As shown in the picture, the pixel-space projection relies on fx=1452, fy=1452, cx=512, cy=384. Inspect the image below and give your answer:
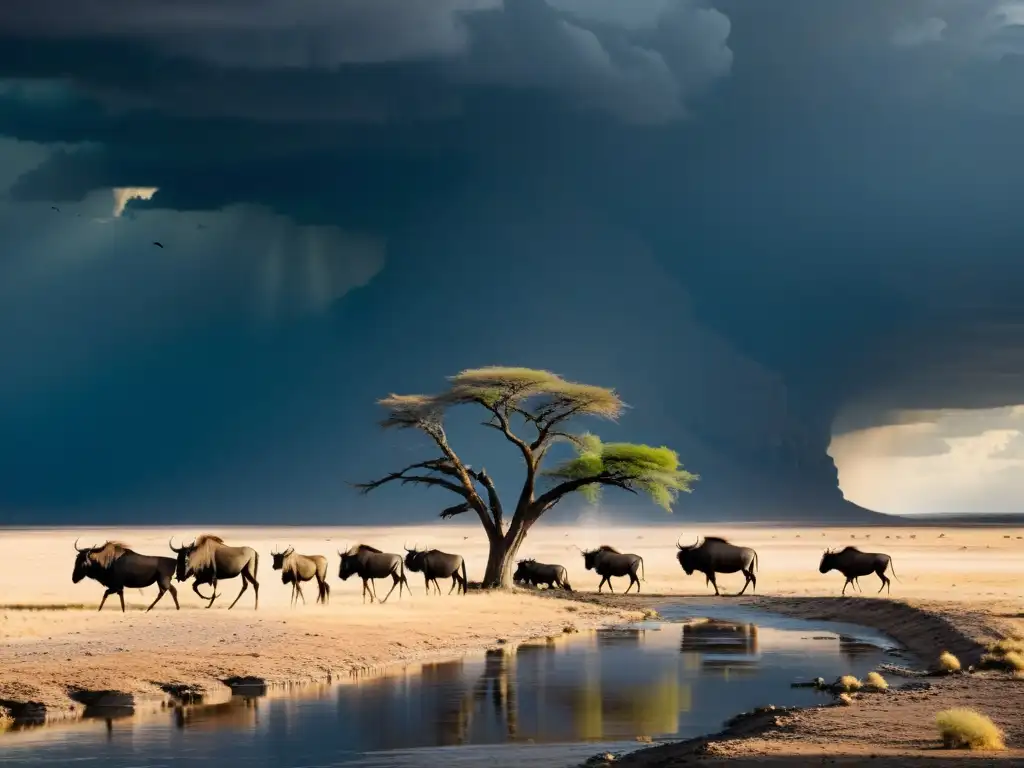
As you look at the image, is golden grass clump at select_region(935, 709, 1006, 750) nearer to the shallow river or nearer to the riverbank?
the riverbank

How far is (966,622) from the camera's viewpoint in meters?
31.4

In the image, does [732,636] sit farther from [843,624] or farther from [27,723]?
[27,723]

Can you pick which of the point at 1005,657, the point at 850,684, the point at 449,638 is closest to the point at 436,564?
the point at 449,638

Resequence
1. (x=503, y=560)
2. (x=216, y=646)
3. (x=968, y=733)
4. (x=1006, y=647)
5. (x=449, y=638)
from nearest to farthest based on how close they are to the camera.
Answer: (x=968, y=733)
(x=1006, y=647)
(x=216, y=646)
(x=449, y=638)
(x=503, y=560)

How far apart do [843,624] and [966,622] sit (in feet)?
19.4

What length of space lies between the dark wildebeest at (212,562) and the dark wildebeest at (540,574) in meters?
12.9

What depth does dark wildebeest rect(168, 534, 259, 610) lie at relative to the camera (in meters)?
34.0

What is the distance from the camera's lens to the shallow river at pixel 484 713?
55.8 ft

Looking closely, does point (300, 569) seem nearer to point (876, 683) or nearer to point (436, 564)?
point (436, 564)

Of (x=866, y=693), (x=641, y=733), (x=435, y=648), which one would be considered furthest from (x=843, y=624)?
(x=641, y=733)

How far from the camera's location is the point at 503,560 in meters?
44.2

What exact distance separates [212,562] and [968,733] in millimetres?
22463

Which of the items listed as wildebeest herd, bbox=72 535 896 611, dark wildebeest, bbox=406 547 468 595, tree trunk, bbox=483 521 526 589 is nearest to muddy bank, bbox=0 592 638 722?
wildebeest herd, bbox=72 535 896 611

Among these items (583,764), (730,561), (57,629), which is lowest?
(583,764)
